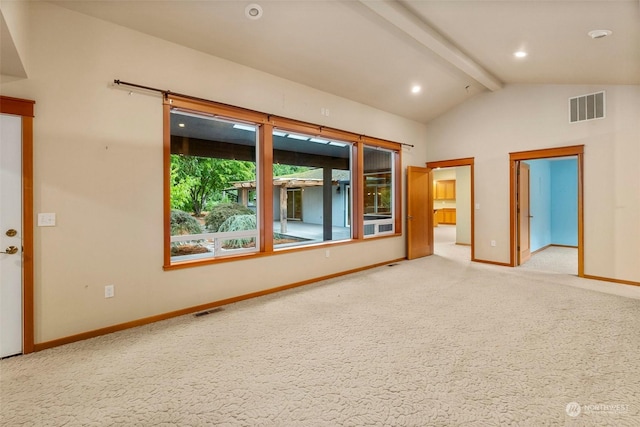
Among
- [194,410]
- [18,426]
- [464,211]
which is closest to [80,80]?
[18,426]

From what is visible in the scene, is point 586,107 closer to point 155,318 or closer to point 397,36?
point 397,36

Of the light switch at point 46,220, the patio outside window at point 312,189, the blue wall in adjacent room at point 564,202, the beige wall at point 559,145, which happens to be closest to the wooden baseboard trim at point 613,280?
the beige wall at point 559,145

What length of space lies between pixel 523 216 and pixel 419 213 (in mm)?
2034

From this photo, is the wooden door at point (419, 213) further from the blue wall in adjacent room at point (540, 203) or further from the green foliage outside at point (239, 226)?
the green foliage outside at point (239, 226)

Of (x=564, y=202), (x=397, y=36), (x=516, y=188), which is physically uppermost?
(x=397, y=36)

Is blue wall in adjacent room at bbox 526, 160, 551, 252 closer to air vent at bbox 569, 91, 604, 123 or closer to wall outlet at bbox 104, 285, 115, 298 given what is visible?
air vent at bbox 569, 91, 604, 123

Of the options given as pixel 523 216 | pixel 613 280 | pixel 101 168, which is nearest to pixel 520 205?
pixel 523 216

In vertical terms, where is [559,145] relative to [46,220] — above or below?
above

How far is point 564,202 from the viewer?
7863mm

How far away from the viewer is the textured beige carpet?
71.1 inches

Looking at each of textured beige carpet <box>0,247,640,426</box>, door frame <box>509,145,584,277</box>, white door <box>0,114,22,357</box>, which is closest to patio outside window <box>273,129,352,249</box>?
textured beige carpet <box>0,247,640,426</box>

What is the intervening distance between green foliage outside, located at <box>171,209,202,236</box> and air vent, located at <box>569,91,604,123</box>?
6.16 metres

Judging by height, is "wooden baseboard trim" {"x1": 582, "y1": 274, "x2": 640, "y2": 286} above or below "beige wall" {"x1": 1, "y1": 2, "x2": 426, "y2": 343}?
below

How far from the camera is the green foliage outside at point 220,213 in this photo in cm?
381
